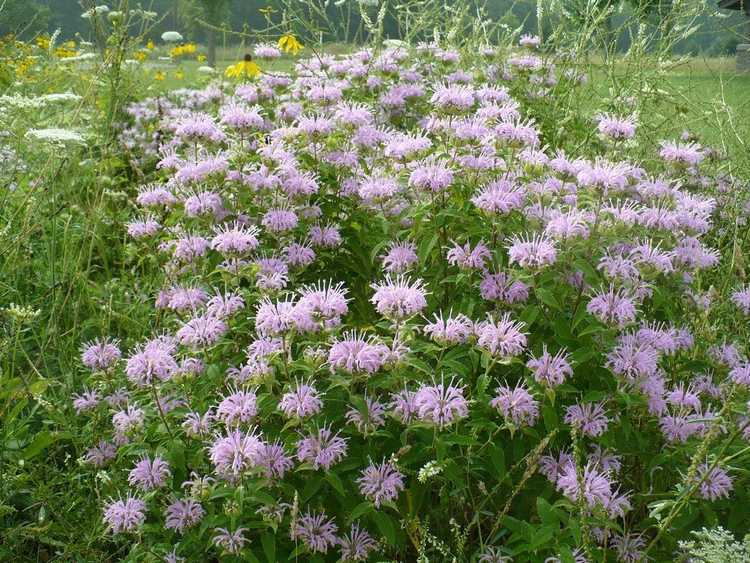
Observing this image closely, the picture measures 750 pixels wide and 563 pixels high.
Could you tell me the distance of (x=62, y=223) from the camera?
14.1ft

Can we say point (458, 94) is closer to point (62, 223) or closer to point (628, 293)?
point (628, 293)

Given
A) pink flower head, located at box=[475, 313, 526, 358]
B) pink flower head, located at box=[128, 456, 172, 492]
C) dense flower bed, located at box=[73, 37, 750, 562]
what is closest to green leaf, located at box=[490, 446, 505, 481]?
dense flower bed, located at box=[73, 37, 750, 562]

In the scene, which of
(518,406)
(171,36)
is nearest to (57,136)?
(518,406)

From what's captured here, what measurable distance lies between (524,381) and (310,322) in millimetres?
588

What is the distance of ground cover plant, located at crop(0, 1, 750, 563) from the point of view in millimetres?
1833

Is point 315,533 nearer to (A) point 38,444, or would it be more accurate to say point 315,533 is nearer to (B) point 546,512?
(B) point 546,512

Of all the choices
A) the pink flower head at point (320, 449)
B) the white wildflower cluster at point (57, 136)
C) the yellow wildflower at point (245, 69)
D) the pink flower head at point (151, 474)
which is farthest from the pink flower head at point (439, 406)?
the yellow wildflower at point (245, 69)

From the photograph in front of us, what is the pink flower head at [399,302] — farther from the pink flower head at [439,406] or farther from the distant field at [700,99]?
the distant field at [700,99]

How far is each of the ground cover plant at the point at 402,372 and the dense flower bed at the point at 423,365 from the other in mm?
10

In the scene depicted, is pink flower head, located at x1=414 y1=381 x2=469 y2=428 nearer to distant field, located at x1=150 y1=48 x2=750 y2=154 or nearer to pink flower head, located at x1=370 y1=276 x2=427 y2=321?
pink flower head, located at x1=370 y1=276 x2=427 y2=321

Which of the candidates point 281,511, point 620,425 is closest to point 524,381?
point 620,425

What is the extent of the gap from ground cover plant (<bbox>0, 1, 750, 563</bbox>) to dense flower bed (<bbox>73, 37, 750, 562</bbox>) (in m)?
0.01

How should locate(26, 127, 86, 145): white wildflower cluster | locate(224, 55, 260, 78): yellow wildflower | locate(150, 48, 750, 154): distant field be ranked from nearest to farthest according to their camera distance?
1. locate(26, 127, 86, 145): white wildflower cluster
2. locate(150, 48, 750, 154): distant field
3. locate(224, 55, 260, 78): yellow wildflower

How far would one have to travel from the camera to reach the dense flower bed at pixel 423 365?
183 cm
